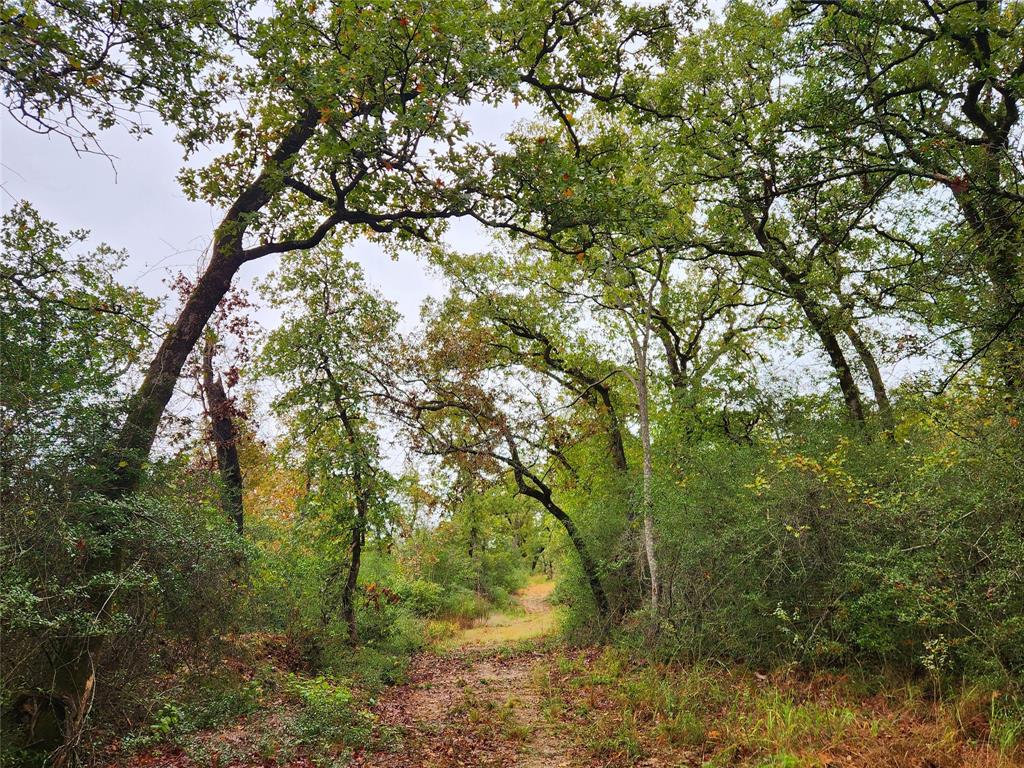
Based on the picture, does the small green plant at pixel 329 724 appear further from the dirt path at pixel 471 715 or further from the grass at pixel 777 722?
the grass at pixel 777 722

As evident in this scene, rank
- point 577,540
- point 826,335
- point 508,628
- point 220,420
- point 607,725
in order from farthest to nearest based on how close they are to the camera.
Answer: point 508,628 < point 577,540 < point 220,420 < point 826,335 < point 607,725

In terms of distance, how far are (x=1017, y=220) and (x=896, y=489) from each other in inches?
127

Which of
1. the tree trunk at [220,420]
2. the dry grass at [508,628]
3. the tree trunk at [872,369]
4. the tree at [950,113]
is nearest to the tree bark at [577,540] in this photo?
the dry grass at [508,628]

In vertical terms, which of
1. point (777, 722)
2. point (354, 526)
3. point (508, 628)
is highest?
point (354, 526)

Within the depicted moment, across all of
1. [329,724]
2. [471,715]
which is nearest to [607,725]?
[471,715]

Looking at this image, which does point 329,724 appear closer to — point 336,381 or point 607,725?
point 607,725

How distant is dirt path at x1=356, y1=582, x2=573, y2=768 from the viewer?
6215 millimetres

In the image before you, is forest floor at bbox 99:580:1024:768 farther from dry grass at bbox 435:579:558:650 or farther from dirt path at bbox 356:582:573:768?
dry grass at bbox 435:579:558:650

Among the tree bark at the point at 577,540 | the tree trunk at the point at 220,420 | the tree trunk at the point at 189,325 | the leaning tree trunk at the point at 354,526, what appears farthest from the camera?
the tree bark at the point at 577,540

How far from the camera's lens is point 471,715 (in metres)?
7.67

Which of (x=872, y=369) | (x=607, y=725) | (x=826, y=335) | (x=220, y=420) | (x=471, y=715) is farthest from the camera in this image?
(x=220, y=420)

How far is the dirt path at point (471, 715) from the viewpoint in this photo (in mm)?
6215

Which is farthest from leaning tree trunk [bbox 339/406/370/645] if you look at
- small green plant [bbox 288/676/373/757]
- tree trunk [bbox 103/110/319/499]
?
tree trunk [bbox 103/110/319/499]

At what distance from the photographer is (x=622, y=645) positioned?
10570mm
